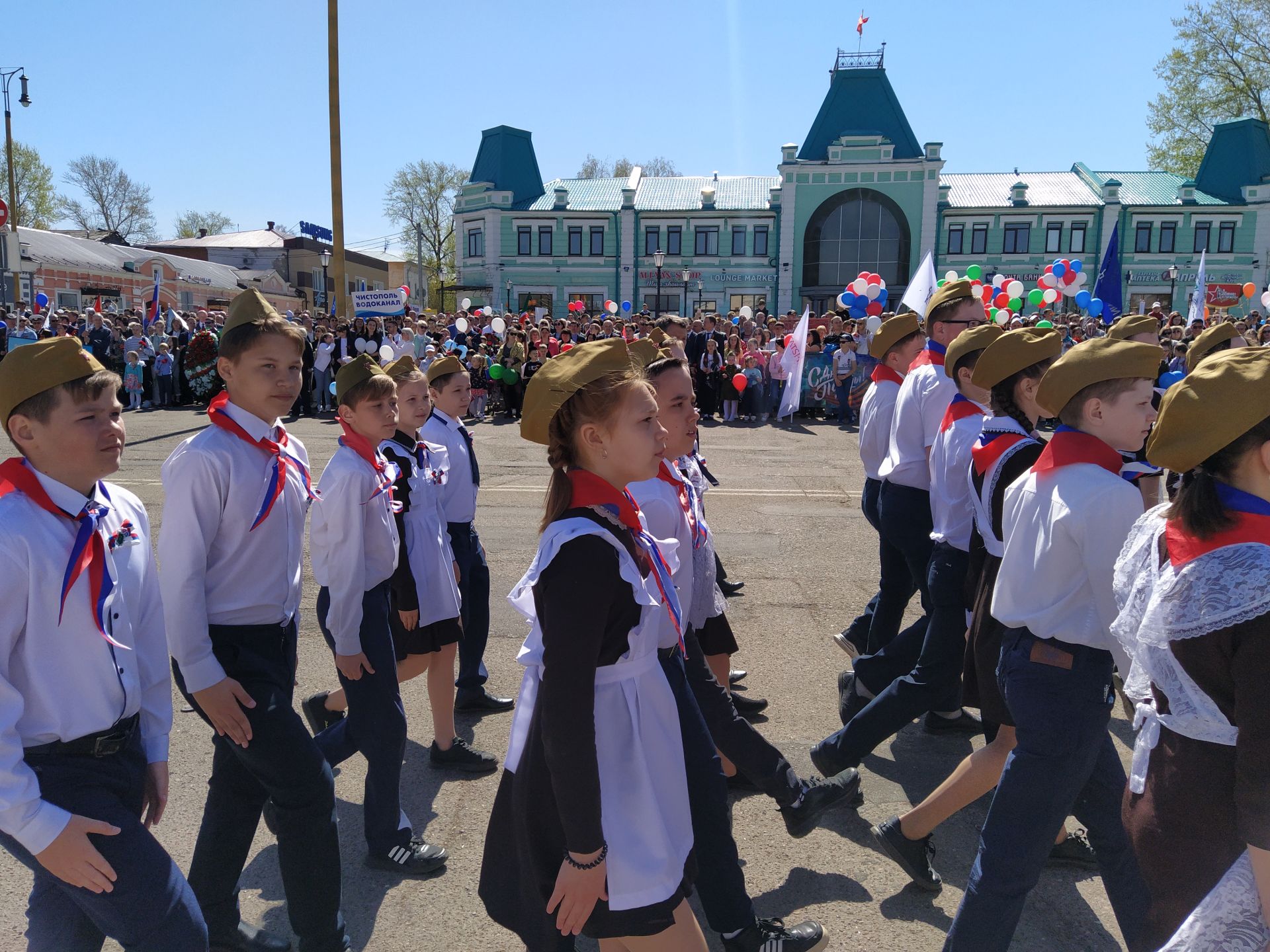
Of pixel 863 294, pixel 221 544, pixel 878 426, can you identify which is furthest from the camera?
pixel 863 294

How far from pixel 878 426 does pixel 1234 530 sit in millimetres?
3491

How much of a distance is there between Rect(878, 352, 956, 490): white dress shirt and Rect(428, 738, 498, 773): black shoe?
2490 millimetres

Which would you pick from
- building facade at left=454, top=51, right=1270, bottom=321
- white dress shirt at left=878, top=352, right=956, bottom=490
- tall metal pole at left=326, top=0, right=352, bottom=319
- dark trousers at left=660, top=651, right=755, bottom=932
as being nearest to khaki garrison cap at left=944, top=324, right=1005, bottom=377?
white dress shirt at left=878, top=352, right=956, bottom=490

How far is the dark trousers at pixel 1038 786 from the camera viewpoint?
250 cm

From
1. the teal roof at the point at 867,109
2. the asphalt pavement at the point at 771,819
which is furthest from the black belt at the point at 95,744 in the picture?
the teal roof at the point at 867,109

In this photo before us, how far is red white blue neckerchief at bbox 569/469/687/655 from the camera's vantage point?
2150 mm

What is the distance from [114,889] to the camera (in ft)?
6.59

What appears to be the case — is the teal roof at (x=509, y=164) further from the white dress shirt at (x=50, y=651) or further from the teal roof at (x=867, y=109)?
the white dress shirt at (x=50, y=651)

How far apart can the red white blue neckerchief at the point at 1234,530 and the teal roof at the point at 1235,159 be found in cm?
5123

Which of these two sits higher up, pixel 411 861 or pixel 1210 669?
pixel 1210 669

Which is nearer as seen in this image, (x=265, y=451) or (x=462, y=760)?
(x=265, y=451)

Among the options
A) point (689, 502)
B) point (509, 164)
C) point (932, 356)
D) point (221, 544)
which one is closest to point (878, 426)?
point (932, 356)

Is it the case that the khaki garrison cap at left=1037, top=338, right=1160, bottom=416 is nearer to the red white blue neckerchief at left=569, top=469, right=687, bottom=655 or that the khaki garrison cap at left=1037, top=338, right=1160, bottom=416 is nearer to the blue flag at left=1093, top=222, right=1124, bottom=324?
the red white blue neckerchief at left=569, top=469, right=687, bottom=655

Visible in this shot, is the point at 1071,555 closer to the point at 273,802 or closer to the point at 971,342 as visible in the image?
the point at 971,342
